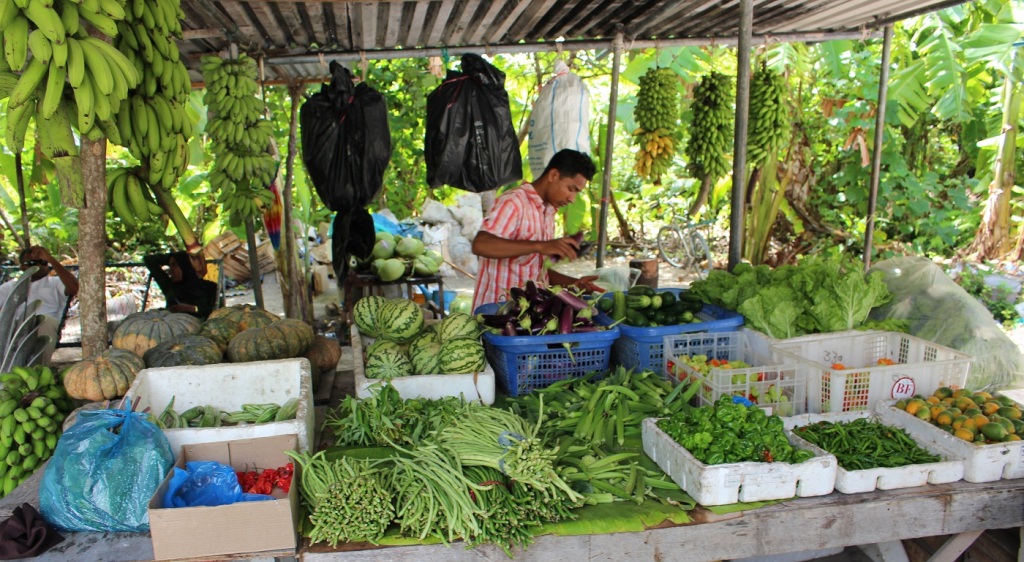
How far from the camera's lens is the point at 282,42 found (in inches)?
194

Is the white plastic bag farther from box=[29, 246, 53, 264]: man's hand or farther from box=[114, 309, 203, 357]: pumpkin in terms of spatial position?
box=[29, 246, 53, 264]: man's hand

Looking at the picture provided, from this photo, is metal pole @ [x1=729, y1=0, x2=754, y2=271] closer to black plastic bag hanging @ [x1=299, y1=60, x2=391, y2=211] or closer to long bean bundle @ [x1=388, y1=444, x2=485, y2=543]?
black plastic bag hanging @ [x1=299, y1=60, x2=391, y2=211]

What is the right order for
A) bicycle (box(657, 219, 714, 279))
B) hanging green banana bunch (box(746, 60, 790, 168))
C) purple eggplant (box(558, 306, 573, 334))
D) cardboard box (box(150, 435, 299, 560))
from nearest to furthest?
cardboard box (box(150, 435, 299, 560))
purple eggplant (box(558, 306, 573, 334))
hanging green banana bunch (box(746, 60, 790, 168))
bicycle (box(657, 219, 714, 279))

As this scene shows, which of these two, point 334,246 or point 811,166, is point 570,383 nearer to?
point 334,246

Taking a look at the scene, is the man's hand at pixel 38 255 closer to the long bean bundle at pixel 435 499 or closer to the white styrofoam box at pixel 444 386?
the white styrofoam box at pixel 444 386

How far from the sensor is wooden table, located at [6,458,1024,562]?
2.05m

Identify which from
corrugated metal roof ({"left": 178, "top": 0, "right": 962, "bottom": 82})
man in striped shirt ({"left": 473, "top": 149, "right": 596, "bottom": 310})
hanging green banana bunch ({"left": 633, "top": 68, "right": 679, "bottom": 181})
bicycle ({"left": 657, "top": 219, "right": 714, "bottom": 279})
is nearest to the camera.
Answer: man in striped shirt ({"left": 473, "top": 149, "right": 596, "bottom": 310})

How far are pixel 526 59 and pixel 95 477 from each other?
1062 centimetres

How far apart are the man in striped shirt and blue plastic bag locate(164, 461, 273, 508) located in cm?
190

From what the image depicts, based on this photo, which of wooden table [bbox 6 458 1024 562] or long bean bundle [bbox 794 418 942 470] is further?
long bean bundle [bbox 794 418 942 470]

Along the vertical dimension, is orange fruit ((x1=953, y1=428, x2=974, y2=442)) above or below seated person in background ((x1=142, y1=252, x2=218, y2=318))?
below

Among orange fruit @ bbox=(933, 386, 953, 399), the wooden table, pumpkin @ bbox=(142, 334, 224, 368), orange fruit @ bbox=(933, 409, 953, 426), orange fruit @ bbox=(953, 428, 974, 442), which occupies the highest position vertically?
pumpkin @ bbox=(142, 334, 224, 368)

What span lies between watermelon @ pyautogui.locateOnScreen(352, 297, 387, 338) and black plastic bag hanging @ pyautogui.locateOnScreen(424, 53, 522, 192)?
1.38 meters

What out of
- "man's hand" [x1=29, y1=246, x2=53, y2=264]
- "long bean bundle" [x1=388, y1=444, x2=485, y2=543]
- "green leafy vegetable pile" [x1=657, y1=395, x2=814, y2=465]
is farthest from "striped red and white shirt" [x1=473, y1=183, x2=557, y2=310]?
"man's hand" [x1=29, y1=246, x2=53, y2=264]
